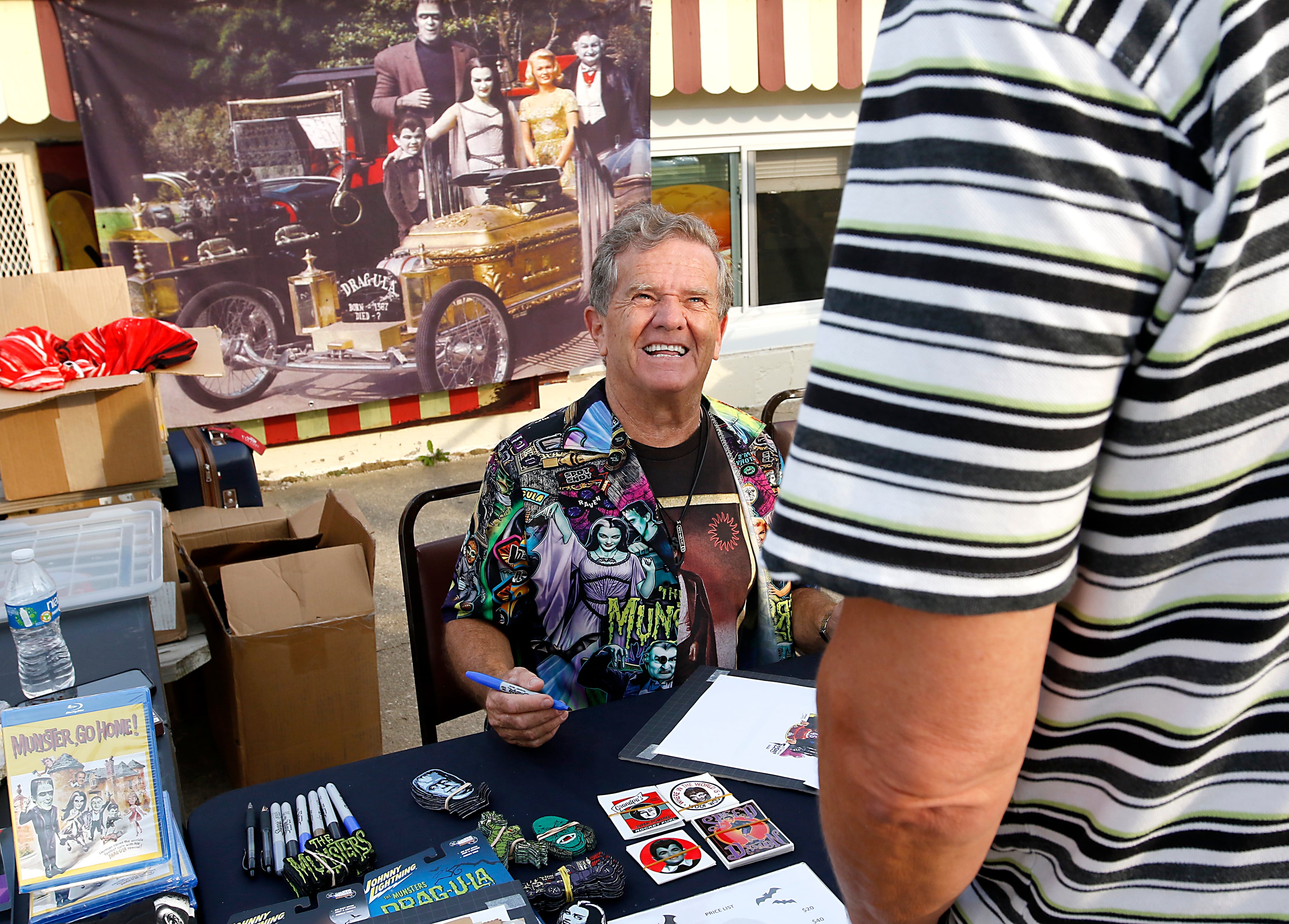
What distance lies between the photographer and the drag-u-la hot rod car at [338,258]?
490 cm

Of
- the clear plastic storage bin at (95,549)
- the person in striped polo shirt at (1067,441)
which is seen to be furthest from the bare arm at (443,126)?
the person in striped polo shirt at (1067,441)

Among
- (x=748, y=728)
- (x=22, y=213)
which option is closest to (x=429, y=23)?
(x=22, y=213)

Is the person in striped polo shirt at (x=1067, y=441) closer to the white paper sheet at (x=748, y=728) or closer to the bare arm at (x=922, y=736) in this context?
the bare arm at (x=922, y=736)

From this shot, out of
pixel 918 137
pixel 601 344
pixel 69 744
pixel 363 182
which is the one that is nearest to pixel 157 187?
pixel 363 182

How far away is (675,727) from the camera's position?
1631 millimetres

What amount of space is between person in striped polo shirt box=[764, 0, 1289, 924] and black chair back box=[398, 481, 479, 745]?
1665mm

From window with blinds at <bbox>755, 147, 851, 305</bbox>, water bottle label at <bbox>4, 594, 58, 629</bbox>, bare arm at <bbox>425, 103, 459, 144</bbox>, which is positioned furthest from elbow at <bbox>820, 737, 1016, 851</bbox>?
window with blinds at <bbox>755, 147, 851, 305</bbox>

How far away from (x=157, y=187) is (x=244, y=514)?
2.25 m

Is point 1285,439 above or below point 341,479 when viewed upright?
above

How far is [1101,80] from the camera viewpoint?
18.4 inches

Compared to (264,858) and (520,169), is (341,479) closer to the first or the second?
(520,169)

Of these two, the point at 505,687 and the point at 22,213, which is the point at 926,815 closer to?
the point at 505,687

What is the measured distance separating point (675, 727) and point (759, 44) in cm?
570

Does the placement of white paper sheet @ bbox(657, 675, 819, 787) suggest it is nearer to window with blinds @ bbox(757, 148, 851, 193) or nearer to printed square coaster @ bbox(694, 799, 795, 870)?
printed square coaster @ bbox(694, 799, 795, 870)
